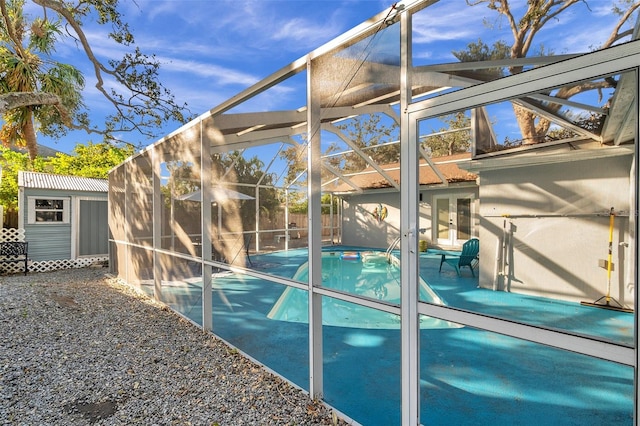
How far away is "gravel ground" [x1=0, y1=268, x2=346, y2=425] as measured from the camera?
107 inches

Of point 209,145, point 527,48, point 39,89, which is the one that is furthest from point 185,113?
point 527,48

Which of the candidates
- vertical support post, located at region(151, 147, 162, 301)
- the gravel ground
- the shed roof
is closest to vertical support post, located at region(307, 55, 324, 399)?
the gravel ground

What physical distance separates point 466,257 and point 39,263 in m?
12.3

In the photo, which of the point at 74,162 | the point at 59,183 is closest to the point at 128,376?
the point at 59,183

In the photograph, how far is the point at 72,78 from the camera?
8.77 meters

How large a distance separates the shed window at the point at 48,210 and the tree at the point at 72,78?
2.03 m

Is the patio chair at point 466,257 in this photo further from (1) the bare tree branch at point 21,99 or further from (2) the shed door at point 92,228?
(2) the shed door at point 92,228

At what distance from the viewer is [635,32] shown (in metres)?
1.46

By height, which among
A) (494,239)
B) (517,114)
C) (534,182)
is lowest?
(494,239)

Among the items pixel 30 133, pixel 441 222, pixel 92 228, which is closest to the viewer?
pixel 441 222

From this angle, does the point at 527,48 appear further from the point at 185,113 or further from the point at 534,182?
the point at 185,113

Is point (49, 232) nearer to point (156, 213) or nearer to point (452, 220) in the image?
point (156, 213)

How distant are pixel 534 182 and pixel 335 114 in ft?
5.91

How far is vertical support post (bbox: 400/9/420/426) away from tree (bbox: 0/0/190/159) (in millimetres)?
6833
